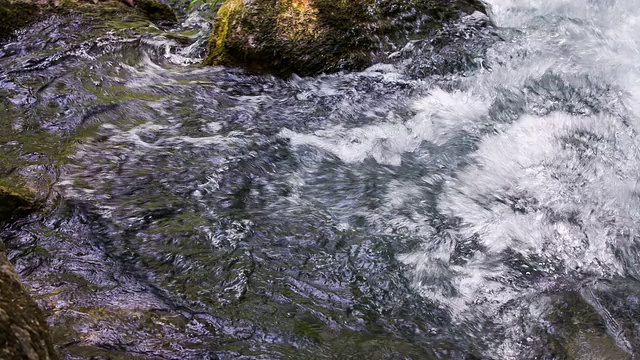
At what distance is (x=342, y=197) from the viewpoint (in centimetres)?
393

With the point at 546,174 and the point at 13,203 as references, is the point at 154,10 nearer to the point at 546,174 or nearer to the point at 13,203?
the point at 13,203

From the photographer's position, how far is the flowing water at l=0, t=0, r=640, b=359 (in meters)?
2.86

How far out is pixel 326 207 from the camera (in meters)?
3.83

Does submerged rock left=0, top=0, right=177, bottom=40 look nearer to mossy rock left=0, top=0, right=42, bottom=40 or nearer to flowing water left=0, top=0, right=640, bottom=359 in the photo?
mossy rock left=0, top=0, right=42, bottom=40

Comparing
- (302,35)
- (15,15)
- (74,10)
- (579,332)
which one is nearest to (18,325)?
(579,332)

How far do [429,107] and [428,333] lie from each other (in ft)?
8.51

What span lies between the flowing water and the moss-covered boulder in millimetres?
174

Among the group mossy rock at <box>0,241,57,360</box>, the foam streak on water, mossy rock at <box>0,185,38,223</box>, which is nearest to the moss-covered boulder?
the foam streak on water

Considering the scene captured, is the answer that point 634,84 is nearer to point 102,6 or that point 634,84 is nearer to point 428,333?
point 428,333

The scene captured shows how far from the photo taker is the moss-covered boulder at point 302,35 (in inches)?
211

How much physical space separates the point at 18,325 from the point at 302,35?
13.7 feet

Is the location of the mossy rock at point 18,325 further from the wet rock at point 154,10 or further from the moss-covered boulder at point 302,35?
the wet rock at point 154,10

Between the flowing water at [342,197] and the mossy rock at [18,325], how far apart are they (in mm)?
582

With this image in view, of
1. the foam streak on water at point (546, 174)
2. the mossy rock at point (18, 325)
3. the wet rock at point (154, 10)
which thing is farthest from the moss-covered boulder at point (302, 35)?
the mossy rock at point (18, 325)
